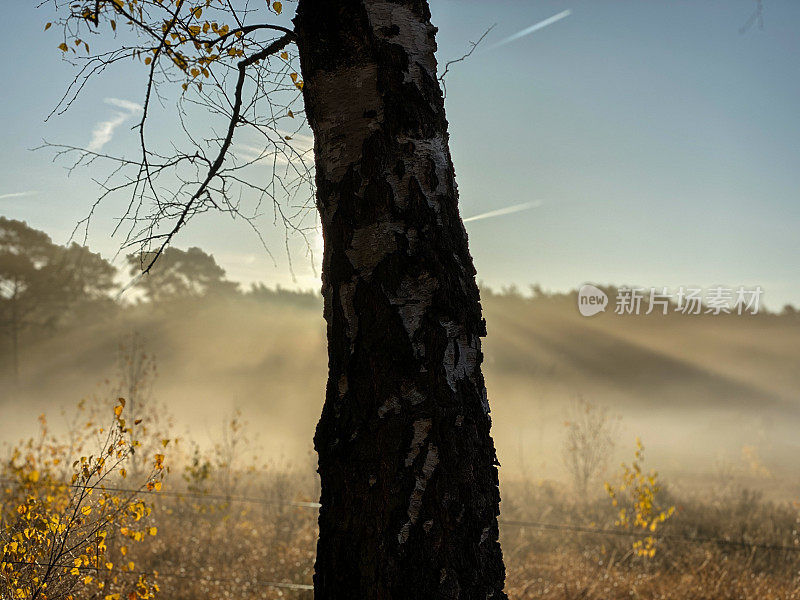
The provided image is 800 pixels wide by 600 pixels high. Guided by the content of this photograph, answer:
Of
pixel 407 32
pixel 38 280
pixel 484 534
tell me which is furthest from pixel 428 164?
pixel 38 280

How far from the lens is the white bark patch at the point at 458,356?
1.44 m

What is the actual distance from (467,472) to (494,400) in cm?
1859

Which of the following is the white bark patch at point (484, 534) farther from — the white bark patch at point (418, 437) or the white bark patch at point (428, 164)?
the white bark patch at point (428, 164)

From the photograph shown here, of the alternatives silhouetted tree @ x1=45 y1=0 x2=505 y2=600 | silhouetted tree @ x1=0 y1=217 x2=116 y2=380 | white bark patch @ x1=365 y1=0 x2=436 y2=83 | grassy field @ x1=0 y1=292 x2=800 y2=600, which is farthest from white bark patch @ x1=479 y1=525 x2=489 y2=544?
silhouetted tree @ x1=0 y1=217 x2=116 y2=380

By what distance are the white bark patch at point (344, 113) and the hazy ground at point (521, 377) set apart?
1669 centimetres

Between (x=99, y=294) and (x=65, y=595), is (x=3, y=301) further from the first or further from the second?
(x=65, y=595)

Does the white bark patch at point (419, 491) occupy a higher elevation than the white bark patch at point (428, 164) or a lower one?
lower

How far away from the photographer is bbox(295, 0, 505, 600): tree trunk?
138cm

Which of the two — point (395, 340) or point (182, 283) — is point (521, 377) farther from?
point (395, 340)

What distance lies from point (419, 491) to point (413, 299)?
43 centimetres

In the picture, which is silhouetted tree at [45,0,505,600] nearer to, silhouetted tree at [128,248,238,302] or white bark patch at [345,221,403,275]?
white bark patch at [345,221,403,275]

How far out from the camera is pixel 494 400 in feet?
64.3

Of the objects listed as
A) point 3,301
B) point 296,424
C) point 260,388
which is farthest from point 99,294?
point 296,424

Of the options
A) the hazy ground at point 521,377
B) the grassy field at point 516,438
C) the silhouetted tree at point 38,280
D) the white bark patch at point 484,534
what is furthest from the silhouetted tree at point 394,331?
the silhouetted tree at point 38,280
